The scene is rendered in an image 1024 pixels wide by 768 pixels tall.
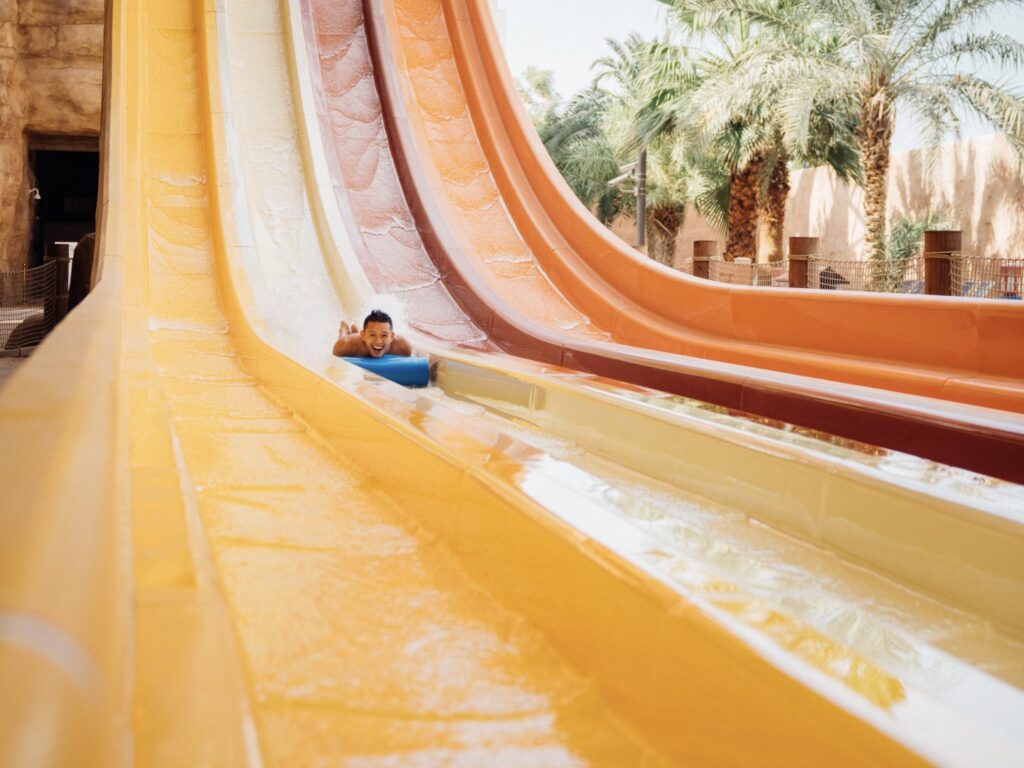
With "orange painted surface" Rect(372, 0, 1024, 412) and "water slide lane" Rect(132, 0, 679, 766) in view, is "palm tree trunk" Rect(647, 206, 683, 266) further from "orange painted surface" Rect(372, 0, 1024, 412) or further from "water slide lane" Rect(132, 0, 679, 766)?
"water slide lane" Rect(132, 0, 679, 766)

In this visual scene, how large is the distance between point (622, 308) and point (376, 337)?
1.54m

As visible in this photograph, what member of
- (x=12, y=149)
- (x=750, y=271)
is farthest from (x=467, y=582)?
(x=12, y=149)

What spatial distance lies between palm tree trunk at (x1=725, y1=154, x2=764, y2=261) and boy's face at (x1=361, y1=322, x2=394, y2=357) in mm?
9969

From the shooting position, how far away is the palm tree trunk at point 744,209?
13.2 metres

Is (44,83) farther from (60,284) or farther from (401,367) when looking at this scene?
(401,367)

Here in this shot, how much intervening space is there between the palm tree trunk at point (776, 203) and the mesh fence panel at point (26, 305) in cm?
926

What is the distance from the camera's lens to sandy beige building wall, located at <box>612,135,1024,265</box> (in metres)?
13.4

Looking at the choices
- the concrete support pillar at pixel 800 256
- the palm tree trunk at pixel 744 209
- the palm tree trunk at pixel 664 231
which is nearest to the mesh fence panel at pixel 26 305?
the concrete support pillar at pixel 800 256

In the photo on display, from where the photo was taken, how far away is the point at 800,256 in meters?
6.18

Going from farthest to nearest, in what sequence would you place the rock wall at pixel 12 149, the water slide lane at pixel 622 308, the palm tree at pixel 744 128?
the palm tree at pixel 744 128 < the rock wall at pixel 12 149 < the water slide lane at pixel 622 308

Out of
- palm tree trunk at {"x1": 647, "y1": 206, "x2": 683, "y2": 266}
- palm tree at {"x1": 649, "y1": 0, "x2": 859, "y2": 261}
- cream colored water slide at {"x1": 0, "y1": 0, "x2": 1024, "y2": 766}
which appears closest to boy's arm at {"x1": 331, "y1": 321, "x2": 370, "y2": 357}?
cream colored water slide at {"x1": 0, "y1": 0, "x2": 1024, "y2": 766}

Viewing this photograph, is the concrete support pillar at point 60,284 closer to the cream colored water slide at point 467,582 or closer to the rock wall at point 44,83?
the rock wall at point 44,83

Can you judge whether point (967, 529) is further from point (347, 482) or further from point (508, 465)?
point (347, 482)

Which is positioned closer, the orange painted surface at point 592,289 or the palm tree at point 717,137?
the orange painted surface at point 592,289
